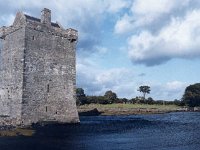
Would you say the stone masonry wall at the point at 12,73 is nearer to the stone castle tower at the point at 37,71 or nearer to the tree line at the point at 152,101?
the stone castle tower at the point at 37,71

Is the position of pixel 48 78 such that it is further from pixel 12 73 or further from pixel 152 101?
pixel 152 101

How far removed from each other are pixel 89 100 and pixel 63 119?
202 ft

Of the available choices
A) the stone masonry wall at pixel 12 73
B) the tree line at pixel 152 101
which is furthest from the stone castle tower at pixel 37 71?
the tree line at pixel 152 101

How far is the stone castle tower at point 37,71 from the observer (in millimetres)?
42750

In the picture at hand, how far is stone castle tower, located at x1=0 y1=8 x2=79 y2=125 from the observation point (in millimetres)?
42750

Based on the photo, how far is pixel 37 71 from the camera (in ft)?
145

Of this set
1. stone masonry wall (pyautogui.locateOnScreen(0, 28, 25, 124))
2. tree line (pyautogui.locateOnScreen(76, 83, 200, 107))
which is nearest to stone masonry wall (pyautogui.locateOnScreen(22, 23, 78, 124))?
stone masonry wall (pyautogui.locateOnScreen(0, 28, 25, 124))

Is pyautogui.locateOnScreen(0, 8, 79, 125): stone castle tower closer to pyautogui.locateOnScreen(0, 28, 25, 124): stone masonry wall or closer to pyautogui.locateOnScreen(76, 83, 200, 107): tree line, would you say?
pyautogui.locateOnScreen(0, 28, 25, 124): stone masonry wall

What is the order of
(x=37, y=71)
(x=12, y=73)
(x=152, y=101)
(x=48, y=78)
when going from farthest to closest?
(x=152, y=101) → (x=48, y=78) → (x=12, y=73) → (x=37, y=71)

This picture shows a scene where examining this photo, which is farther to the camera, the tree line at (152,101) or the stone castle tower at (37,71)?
the tree line at (152,101)

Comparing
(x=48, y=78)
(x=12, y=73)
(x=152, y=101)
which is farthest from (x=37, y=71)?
(x=152, y=101)

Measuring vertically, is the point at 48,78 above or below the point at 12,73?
below

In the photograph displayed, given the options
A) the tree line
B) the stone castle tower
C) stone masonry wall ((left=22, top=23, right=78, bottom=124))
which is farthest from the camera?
the tree line

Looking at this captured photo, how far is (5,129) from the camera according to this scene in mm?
37156
